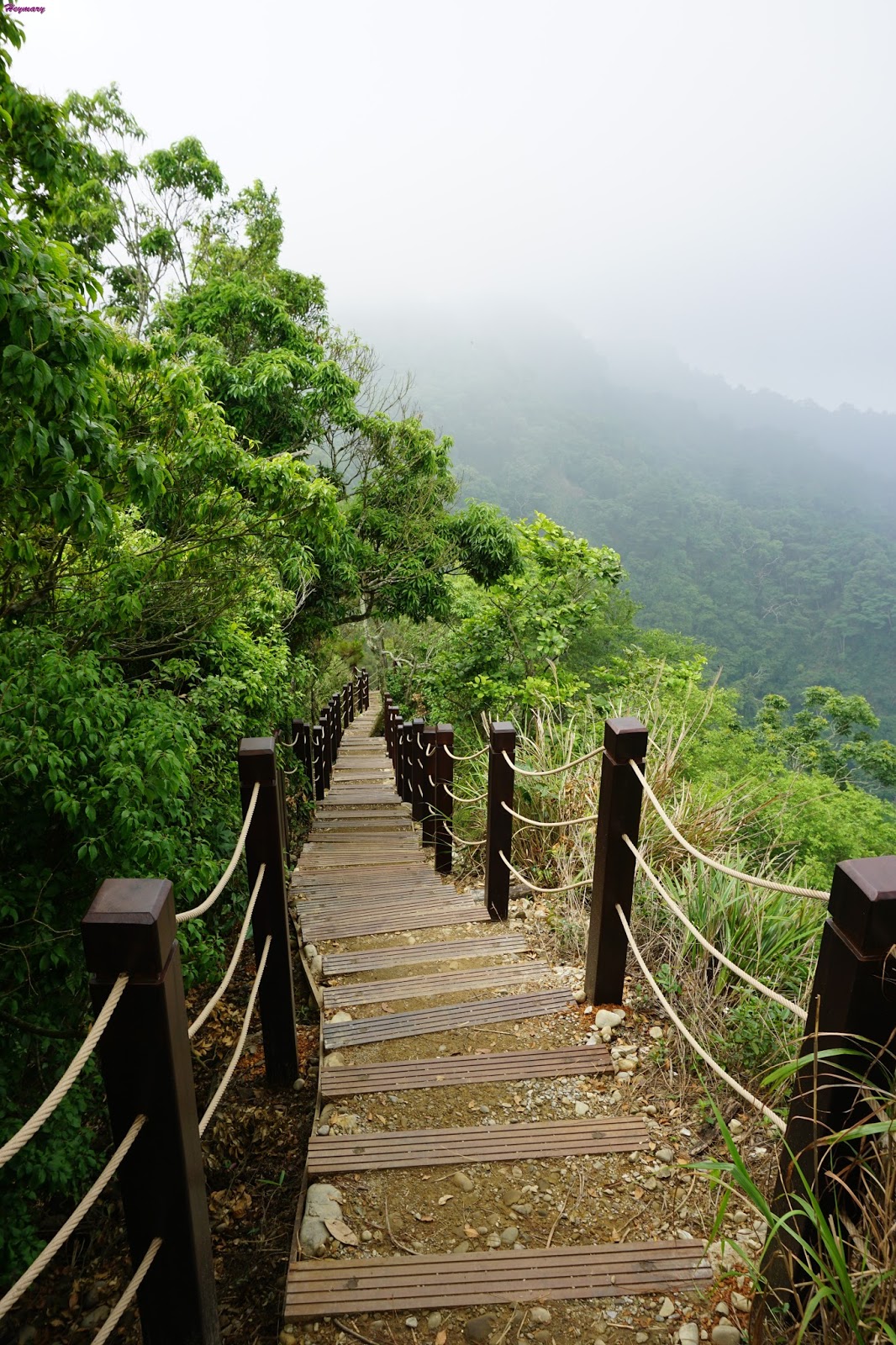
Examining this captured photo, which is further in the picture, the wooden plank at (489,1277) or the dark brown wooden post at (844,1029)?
the wooden plank at (489,1277)

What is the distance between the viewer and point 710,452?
425 ft

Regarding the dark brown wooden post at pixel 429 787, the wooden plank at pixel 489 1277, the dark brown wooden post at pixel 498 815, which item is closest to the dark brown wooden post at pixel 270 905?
the wooden plank at pixel 489 1277

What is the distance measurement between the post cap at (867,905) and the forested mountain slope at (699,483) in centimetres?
1623

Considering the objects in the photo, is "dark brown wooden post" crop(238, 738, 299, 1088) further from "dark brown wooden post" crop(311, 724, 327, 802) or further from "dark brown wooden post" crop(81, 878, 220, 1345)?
"dark brown wooden post" crop(311, 724, 327, 802)

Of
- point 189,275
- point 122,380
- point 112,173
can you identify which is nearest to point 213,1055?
point 122,380

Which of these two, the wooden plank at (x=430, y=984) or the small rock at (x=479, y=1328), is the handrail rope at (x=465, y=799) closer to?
the wooden plank at (x=430, y=984)

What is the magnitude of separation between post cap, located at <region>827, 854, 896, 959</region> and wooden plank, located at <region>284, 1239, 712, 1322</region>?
1059 mm

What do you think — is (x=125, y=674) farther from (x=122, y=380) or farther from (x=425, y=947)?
(x=425, y=947)

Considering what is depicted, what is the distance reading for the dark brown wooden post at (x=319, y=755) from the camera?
9.10 m

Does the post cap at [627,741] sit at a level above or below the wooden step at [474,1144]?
above

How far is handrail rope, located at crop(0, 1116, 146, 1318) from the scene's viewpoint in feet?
2.83

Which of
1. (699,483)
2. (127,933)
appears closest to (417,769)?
(127,933)

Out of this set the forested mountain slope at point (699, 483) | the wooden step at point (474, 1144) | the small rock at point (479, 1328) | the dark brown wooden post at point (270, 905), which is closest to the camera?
the small rock at point (479, 1328)

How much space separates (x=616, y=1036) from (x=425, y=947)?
46.1 inches
